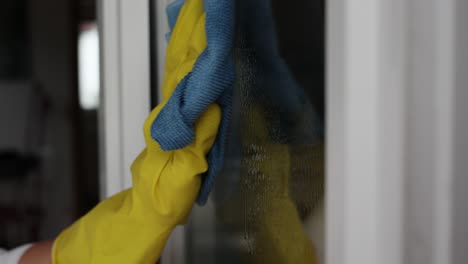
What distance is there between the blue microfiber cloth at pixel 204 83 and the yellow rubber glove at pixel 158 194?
1.4 inches

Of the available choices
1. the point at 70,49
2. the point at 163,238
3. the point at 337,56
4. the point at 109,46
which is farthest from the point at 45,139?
the point at 337,56

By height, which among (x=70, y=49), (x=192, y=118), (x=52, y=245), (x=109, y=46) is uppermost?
(x=70, y=49)

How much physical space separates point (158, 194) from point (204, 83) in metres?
0.14

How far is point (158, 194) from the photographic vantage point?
0.53 meters

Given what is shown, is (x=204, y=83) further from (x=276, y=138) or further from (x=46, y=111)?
(x=46, y=111)

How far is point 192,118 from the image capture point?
470 mm

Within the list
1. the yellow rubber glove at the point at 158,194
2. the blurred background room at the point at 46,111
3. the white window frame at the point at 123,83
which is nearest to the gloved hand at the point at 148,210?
the yellow rubber glove at the point at 158,194

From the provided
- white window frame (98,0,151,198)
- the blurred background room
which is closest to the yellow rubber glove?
white window frame (98,0,151,198)

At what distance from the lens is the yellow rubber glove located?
511 mm

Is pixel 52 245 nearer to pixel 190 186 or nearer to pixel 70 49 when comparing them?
pixel 190 186

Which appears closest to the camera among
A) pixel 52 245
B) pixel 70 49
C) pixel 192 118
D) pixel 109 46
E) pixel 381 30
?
pixel 381 30

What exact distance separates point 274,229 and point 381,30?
283mm

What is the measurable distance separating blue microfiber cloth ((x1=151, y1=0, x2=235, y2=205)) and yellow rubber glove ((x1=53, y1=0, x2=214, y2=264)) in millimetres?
36

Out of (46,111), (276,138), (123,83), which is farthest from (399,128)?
(46,111)
